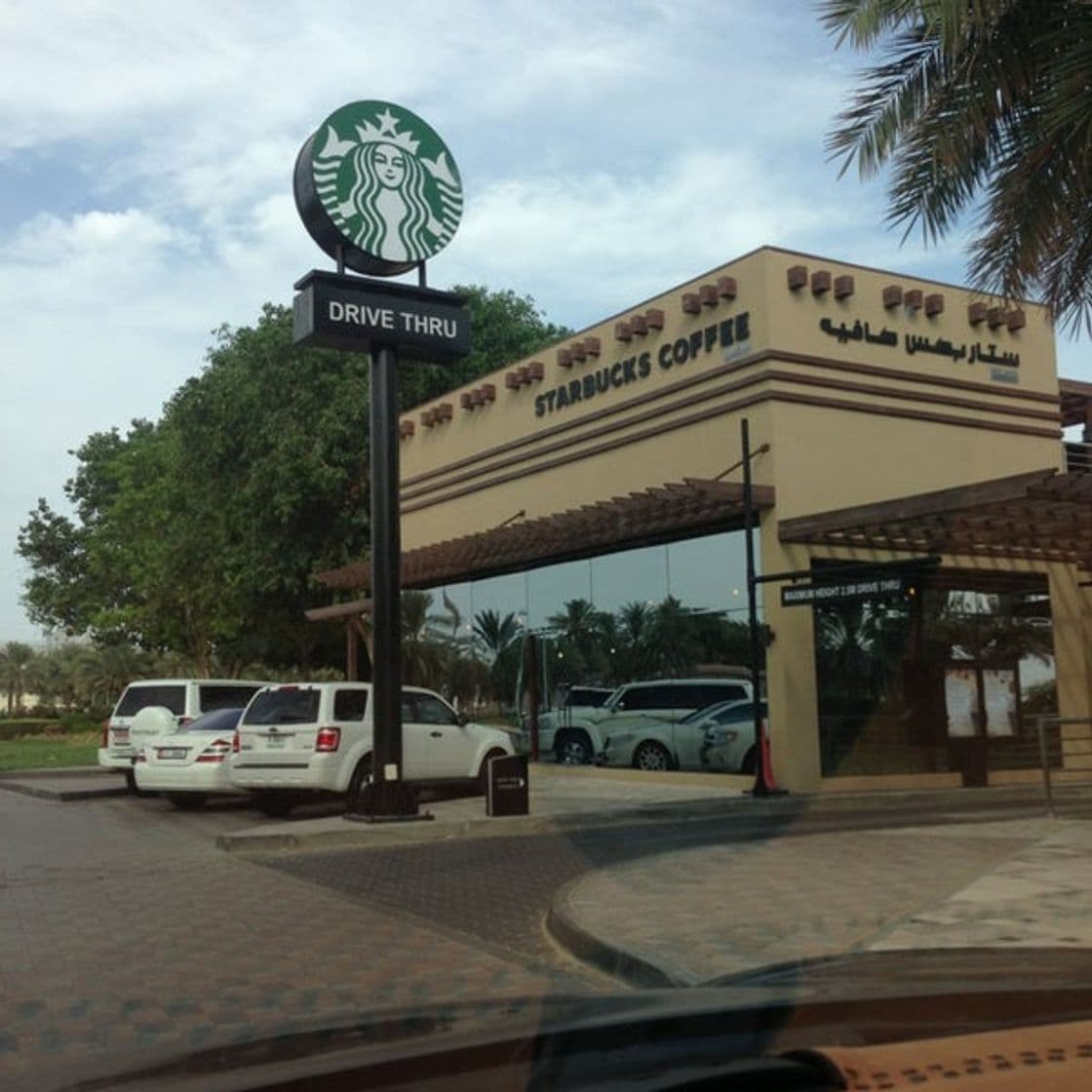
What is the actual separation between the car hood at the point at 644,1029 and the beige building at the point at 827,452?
50.0 ft

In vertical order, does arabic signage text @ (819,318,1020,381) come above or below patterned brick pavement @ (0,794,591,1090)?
above

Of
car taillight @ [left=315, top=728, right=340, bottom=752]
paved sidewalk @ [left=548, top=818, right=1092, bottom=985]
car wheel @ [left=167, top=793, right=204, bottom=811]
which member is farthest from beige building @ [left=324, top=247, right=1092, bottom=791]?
car wheel @ [left=167, top=793, right=204, bottom=811]

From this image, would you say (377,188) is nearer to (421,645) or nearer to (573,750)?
(573,750)

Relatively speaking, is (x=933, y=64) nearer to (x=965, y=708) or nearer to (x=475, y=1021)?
(x=965, y=708)

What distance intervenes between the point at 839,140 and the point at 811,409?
7341mm

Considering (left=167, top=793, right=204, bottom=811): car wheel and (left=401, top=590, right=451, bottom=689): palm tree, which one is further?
(left=401, top=590, right=451, bottom=689): palm tree

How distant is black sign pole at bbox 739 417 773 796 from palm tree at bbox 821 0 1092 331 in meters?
5.55

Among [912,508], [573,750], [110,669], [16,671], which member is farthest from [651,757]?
[16,671]

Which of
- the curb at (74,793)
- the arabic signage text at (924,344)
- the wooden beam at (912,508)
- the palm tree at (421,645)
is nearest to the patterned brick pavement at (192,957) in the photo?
the curb at (74,793)

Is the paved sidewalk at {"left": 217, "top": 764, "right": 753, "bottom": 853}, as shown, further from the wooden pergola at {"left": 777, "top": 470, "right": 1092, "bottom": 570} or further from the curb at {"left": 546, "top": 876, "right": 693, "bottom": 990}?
the curb at {"left": 546, "top": 876, "right": 693, "bottom": 990}

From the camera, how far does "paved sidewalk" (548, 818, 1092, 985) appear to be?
736 centimetres

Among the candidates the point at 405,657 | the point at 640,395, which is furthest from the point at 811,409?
the point at 405,657

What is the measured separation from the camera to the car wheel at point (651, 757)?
20.7 m

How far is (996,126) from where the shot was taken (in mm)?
12570
